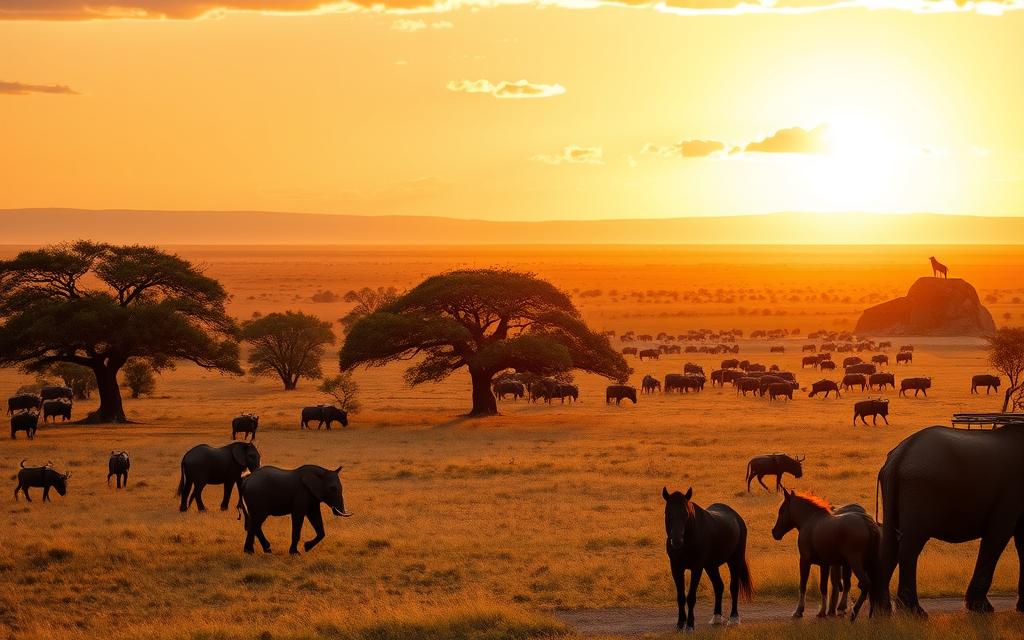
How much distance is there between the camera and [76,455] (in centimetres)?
3766

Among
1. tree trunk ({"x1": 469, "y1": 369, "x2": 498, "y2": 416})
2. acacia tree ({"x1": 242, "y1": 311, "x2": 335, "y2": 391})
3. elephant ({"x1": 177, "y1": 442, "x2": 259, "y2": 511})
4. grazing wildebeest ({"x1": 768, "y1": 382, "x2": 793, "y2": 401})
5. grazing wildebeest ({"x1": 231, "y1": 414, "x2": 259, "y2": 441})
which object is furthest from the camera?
acacia tree ({"x1": 242, "y1": 311, "x2": 335, "y2": 391})

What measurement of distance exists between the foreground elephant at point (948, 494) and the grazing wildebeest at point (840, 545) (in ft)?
0.66

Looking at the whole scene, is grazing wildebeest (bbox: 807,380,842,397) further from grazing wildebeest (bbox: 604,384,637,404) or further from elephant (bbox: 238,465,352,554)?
elephant (bbox: 238,465,352,554)

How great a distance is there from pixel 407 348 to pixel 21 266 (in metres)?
16.5

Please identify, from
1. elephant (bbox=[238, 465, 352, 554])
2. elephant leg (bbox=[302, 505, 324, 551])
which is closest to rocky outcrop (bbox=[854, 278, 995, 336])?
elephant leg (bbox=[302, 505, 324, 551])

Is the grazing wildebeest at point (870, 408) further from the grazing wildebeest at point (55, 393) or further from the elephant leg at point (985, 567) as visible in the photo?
the grazing wildebeest at point (55, 393)

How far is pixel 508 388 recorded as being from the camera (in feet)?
202

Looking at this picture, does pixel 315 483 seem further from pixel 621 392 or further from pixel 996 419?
pixel 621 392

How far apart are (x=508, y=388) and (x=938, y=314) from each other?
160 ft

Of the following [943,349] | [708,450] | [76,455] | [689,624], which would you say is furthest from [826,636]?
[943,349]

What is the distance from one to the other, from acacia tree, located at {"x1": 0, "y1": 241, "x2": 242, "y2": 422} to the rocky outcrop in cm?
6231

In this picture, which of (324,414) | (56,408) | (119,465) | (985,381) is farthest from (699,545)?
(985,381)

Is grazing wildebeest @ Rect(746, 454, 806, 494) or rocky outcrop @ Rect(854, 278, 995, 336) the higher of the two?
rocky outcrop @ Rect(854, 278, 995, 336)

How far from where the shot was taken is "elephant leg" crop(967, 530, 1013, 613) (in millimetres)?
15883
